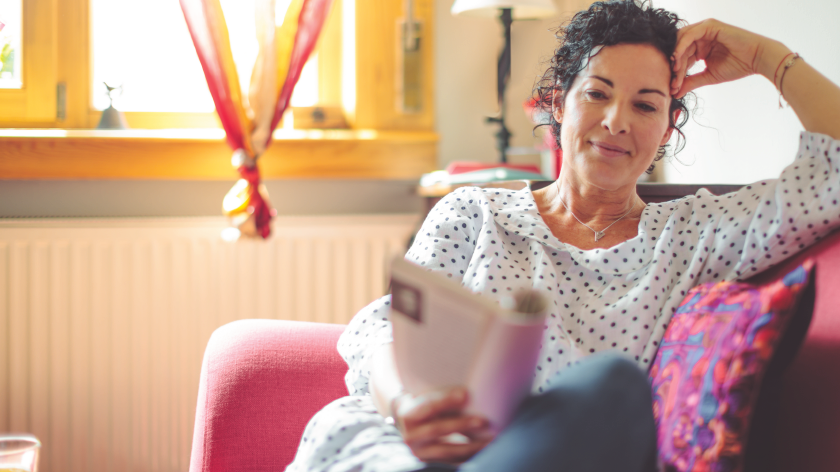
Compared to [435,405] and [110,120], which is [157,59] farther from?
[435,405]

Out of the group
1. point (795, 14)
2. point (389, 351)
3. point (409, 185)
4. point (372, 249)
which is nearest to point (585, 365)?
point (389, 351)

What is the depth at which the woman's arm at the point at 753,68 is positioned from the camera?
104 cm

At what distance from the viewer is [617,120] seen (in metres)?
1.10

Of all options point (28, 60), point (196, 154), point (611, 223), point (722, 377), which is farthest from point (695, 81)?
point (28, 60)

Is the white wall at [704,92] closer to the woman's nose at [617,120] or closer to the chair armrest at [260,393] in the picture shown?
the woman's nose at [617,120]

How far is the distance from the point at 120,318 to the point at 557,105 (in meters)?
1.36

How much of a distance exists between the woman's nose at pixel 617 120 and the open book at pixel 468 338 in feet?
1.77

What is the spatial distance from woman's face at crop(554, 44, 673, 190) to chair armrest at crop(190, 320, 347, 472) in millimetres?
578

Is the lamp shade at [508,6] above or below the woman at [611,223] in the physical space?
above

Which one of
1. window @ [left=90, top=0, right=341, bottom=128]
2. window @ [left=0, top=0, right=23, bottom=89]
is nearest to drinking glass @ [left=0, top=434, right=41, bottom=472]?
window @ [left=90, top=0, right=341, bottom=128]

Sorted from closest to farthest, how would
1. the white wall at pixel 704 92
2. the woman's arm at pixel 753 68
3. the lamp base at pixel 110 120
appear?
the woman's arm at pixel 753 68
the white wall at pixel 704 92
the lamp base at pixel 110 120

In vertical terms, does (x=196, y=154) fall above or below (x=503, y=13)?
below

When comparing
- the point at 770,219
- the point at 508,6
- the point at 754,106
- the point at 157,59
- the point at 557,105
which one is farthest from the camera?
the point at 157,59

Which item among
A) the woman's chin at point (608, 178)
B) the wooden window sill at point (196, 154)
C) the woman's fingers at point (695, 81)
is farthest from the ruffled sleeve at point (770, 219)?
the wooden window sill at point (196, 154)
